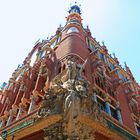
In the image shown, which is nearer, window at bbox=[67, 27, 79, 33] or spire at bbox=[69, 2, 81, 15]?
window at bbox=[67, 27, 79, 33]

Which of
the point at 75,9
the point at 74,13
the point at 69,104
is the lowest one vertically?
the point at 69,104

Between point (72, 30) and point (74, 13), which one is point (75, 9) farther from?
point (72, 30)

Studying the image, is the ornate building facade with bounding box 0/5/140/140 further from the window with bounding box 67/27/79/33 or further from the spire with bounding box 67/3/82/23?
the spire with bounding box 67/3/82/23

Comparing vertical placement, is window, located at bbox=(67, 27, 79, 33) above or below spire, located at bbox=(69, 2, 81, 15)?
below

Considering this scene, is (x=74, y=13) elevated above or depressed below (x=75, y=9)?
below

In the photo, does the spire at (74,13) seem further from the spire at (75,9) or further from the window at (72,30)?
the window at (72,30)

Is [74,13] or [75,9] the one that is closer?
[74,13]

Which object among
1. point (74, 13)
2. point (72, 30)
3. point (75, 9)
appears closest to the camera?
point (72, 30)

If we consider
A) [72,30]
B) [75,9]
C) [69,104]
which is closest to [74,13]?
[75,9]

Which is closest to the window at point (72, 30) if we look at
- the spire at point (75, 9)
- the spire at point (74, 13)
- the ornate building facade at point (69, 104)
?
the ornate building facade at point (69, 104)

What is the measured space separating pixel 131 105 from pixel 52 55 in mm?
8018

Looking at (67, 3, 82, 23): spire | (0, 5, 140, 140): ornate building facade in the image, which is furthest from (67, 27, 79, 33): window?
(67, 3, 82, 23): spire

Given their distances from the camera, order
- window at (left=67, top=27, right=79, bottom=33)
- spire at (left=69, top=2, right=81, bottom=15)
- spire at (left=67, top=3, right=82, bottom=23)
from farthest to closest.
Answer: spire at (left=69, top=2, right=81, bottom=15), spire at (left=67, top=3, right=82, bottom=23), window at (left=67, top=27, right=79, bottom=33)

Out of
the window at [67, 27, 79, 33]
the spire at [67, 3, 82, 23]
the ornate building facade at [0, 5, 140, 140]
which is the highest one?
the spire at [67, 3, 82, 23]
